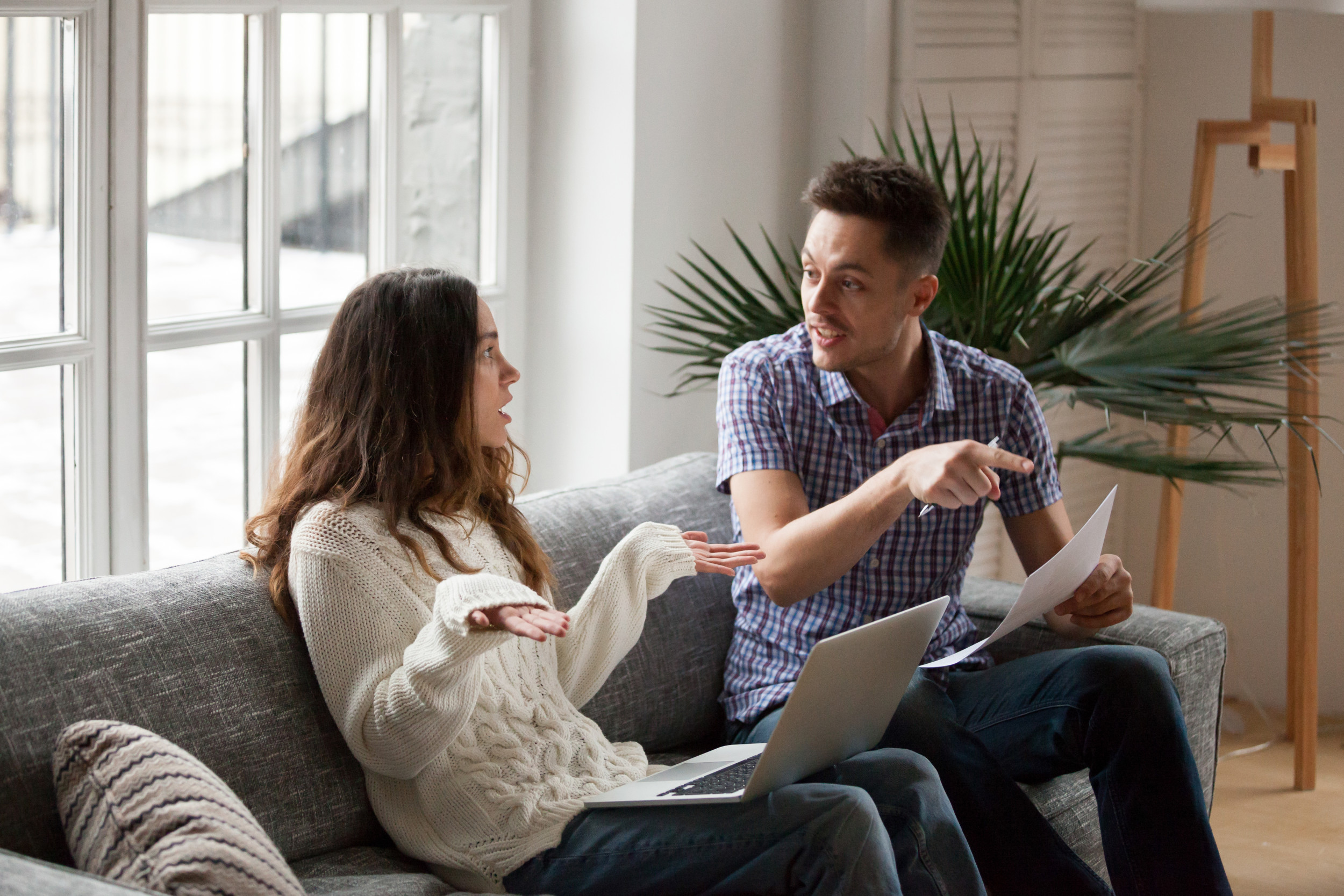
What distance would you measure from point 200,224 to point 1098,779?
1.55 m

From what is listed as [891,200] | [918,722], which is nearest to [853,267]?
[891,200]

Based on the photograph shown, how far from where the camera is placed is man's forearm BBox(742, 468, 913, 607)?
5.80 ft

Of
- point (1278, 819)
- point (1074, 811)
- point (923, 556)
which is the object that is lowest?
point (1278, 819)

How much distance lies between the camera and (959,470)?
1651 millimetres

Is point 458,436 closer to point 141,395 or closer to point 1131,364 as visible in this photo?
point 141,395

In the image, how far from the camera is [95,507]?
212 centimetres

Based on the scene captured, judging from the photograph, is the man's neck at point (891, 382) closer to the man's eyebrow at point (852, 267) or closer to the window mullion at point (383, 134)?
the man's eyebrow at point (852, 267)

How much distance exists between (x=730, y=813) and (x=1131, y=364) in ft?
4.00

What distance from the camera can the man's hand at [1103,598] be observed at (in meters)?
1.96

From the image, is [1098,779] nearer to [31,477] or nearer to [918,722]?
[918,722]

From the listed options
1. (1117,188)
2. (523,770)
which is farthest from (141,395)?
(1117,188)

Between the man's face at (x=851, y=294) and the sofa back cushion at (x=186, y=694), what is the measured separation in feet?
2.68

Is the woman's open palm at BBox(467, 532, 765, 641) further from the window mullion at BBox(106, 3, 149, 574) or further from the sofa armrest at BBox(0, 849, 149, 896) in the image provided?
the window mullion at BBox(106, 3, 149, 574)

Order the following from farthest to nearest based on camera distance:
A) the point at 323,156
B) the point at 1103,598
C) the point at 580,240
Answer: the point at 580,240 → the point at 323,156 → the point at 1103,598
